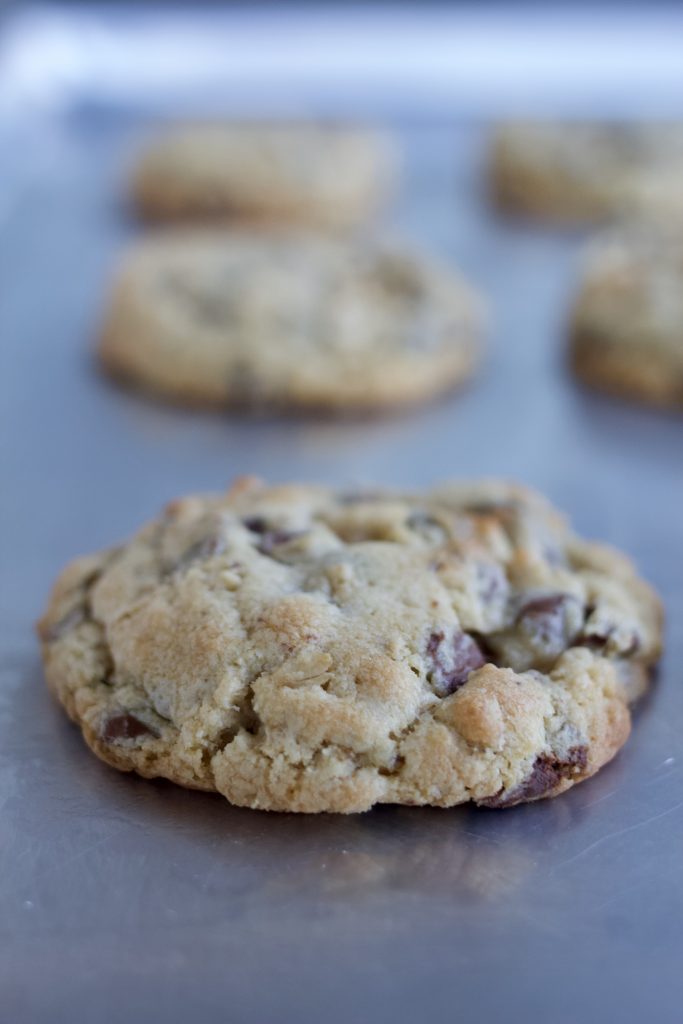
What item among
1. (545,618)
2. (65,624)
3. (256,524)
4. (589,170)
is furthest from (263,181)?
(545,618)

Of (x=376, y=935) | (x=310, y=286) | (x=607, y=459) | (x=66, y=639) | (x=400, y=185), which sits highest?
(x=400, y=185)

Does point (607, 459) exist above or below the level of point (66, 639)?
above

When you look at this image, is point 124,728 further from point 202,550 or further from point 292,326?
point 292,326

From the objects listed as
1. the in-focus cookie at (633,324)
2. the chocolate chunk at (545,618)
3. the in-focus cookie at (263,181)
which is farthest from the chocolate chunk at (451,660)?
the in-focus cookie at (263,181)

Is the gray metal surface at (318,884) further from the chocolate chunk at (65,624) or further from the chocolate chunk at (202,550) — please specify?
the chocolate chunk at (202,550)

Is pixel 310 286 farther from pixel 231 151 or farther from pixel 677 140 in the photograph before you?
pixel 677 140

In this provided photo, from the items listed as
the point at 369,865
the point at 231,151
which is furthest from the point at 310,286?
the point at 369,865

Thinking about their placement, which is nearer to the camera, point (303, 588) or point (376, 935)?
point (376, 935)
